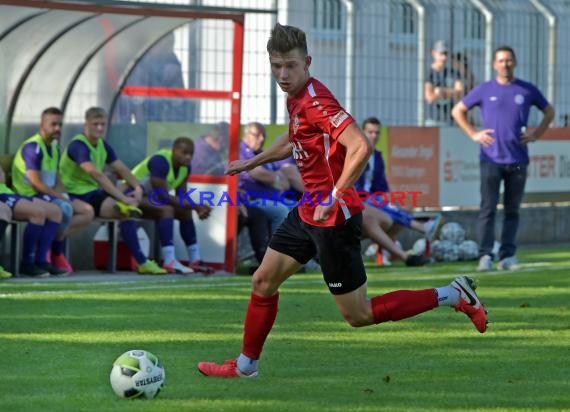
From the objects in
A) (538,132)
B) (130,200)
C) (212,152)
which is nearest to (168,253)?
(130,200)

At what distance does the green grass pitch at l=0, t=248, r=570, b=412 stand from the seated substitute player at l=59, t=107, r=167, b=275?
4.57 feet

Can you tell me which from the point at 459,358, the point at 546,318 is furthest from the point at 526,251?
the point at 459,358

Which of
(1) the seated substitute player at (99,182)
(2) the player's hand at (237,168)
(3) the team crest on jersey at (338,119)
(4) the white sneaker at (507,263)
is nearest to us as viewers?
(3) the team crest on jersey at (338,119)

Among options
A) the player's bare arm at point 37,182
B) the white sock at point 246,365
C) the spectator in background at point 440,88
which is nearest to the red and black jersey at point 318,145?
the white sock at point 246,365

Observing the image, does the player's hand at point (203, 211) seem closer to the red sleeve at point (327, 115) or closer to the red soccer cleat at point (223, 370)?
the red soccer cleat at point (223, 370)

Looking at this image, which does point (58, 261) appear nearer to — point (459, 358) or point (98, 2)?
point (98, 2)

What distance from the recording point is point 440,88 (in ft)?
65.3

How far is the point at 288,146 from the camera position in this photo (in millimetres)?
8656

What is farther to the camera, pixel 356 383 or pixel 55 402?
pixel 356 383

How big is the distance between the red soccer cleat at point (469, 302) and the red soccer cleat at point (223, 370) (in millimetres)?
1317

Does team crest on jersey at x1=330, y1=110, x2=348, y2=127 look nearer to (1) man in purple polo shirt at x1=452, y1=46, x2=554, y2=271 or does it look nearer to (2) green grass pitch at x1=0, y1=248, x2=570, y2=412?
(2) green grass pitch at x1=0, y1=248, x2=570, y2=412

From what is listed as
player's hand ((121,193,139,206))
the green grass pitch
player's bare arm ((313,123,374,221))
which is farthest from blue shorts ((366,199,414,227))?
player's bare arm ((313,123,374,221))

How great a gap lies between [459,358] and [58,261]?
23.5 feet

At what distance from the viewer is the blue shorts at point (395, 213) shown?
17.5m
